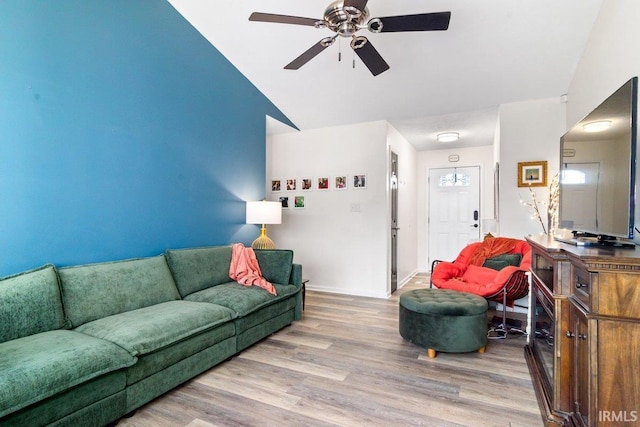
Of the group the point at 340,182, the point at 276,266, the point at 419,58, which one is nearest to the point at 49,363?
the point at 276,266

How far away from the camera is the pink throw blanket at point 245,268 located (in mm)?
3207

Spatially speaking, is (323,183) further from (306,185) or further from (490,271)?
(490,271)

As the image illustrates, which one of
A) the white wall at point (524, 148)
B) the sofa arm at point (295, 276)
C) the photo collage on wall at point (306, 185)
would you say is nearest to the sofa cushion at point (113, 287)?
the sofa arm at point (295, 276)

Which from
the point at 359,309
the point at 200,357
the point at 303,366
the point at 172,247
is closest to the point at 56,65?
the point at 172,247

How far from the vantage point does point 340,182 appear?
477 cm

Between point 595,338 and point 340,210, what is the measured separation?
12.0 ft

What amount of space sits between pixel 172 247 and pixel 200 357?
1.25m

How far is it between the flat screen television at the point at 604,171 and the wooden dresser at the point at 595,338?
260 millimetres

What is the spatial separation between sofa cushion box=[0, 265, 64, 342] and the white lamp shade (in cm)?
205

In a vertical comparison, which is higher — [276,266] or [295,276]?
[276,266]

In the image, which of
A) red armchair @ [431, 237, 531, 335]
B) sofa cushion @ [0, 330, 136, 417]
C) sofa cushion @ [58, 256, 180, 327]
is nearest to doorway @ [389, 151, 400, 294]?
red armchair @ [431, 237, 531, 335]

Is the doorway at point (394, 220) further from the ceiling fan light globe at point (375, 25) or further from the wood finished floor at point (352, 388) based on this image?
the ceiling fan light globe at point (375, 25)

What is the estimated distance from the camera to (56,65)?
2289 millimetres

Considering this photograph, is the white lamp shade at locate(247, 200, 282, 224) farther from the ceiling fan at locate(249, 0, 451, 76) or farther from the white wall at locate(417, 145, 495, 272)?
the white wall at locate(417, 145, 495, 272)
